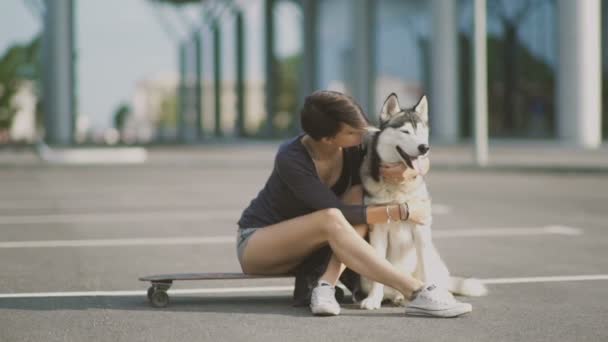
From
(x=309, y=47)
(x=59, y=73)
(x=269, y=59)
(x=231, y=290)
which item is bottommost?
(x=231, y=290)

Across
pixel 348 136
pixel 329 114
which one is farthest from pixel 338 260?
pixel 329 114

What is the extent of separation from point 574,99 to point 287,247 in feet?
92.2

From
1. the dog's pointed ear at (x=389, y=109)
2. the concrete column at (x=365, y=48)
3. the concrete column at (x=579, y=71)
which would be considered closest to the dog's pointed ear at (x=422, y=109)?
the dog's pointed ear at (x=389, y=109)

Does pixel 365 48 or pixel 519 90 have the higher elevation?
pixel 365 48

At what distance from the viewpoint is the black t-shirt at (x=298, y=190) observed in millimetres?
6688

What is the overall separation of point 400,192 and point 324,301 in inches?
30.9

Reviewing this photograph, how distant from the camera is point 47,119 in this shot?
146 ft

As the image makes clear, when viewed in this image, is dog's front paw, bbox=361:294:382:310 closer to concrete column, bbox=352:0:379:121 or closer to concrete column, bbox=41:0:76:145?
concrete column, bbox=41:0:76:145

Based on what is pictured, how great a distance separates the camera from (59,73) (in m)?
44.0

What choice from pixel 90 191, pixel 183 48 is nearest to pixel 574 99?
pixel 90 191

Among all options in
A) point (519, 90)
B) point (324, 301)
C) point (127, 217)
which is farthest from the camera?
point (519, 90)

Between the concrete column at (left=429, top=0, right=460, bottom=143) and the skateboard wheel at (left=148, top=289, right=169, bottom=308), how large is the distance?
35569 mm

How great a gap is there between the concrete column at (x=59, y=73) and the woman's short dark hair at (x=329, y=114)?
37.8m

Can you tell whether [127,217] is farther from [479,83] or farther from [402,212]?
[479,83]
